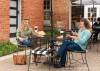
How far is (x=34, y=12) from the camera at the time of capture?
1872 cm

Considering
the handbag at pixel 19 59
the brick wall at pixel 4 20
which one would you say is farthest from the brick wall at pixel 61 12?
the handbag at pixel 19 59

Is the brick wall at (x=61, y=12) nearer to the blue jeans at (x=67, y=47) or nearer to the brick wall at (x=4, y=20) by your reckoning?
the brick wall at (x=4, y=20)

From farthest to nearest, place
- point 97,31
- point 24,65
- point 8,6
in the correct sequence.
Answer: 1. point 97,31
2. point 8,6
3. point 24,65

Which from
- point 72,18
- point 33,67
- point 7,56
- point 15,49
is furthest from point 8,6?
point 72,18

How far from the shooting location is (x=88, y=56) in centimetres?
1427

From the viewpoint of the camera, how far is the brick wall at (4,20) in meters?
16.2

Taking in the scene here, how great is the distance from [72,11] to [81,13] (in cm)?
75

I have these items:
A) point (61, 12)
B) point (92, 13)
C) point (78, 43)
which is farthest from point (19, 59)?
point (92, 13)

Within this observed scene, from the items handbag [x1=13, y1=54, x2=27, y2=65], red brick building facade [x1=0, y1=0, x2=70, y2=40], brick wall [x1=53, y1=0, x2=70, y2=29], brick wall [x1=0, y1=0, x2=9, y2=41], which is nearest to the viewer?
handbag [x1=13, y1=54, x2=27, y2=65]

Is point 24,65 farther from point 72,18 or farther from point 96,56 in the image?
point 72,18

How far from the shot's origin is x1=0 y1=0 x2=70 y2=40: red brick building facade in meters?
16.3

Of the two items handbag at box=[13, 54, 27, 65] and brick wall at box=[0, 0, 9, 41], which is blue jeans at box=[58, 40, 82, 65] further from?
brick wall at box=[0, 0, 9, 41]

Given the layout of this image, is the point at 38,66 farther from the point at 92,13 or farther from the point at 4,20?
the point at 92,13

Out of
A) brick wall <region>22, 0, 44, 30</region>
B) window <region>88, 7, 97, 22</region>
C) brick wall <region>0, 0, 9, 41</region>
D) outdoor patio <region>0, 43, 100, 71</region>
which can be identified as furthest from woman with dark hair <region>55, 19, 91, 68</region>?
window <region>88, 7, 97, 22</region>
